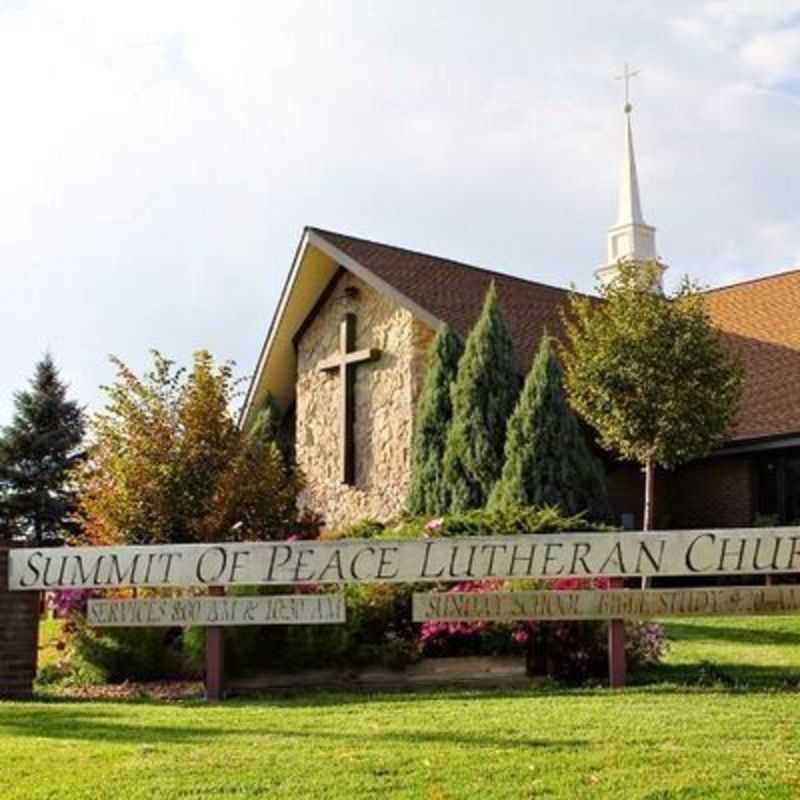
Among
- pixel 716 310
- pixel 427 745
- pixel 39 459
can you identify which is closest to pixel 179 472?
pixel 427 745

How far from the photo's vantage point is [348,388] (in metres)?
23.2

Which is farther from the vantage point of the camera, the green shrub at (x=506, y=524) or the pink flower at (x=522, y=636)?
the green shrub at (x=506, y=524)

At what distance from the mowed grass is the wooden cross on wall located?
45.0 feet

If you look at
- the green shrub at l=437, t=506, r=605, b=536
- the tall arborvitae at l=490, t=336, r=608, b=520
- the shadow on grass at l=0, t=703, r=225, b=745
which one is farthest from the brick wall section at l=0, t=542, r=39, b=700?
the tall arborvitae at l=490, t=336, r=608, b=520

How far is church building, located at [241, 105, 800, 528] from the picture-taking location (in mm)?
20797

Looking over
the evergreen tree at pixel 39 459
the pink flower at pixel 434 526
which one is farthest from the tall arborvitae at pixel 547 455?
the evergreen tree at pixel 39 459

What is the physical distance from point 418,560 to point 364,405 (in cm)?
1370

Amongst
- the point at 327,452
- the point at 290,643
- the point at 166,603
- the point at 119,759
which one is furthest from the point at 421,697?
the point at 327,452

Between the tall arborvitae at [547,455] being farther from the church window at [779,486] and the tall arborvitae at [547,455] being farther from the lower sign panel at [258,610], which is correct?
the lower sign panel at [258,610]

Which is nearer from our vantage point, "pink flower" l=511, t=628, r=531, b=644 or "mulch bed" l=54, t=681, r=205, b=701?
"pink flower" l=511, t=628, r=531, b=644

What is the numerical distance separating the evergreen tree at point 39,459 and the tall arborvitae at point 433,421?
16.5 meters

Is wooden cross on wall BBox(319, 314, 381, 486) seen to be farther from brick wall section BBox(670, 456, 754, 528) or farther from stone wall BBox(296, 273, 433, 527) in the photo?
brick wall section BBox(670, 456, 754, 528)

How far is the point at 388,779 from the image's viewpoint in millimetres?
6020

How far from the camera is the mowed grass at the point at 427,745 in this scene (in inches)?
231
